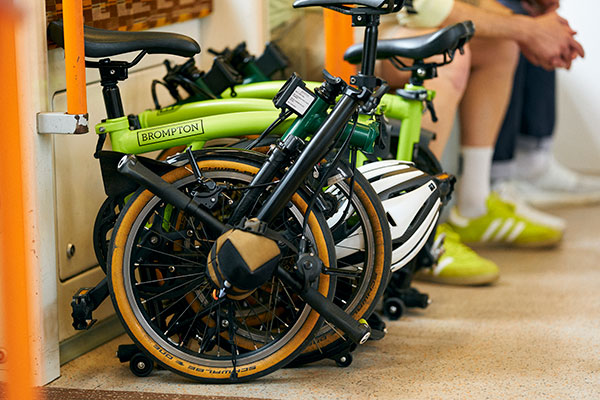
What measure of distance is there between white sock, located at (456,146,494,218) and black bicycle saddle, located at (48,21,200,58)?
125 cm

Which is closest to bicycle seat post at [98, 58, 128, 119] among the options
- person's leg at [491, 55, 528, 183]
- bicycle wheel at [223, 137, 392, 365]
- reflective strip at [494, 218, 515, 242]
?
bicycle wheel at [223, 137, 392, 365]

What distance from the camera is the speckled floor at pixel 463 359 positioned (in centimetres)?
179

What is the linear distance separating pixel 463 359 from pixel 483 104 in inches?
42.2

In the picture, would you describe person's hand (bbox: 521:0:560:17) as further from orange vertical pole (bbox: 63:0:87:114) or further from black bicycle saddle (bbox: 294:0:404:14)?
orange vertical pole (bbox: 63:0:87:114)

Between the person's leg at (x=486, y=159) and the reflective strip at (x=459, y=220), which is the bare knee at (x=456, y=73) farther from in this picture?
the reflective strip at (x=459, y=220)

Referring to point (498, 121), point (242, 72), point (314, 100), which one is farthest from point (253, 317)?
point (498, 121)

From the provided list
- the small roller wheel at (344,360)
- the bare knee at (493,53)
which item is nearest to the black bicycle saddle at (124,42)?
the small roller wheel at (344,360)

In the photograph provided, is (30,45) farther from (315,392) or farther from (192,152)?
(315,392)

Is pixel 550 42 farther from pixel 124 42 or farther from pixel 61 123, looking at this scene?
pixel 61 123

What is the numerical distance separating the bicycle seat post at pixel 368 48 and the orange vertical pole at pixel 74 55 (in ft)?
1.75

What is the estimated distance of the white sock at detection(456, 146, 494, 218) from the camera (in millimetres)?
2832

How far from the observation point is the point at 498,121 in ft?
9.29

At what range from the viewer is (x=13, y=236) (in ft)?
3.82

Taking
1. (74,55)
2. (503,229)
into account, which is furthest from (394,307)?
(74,55)
